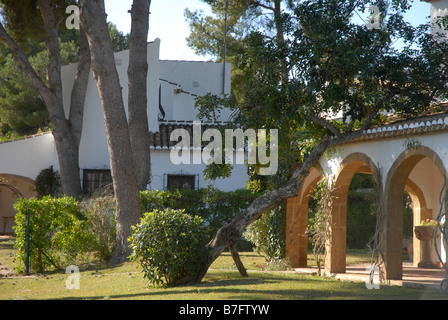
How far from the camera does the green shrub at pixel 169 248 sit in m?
9.69

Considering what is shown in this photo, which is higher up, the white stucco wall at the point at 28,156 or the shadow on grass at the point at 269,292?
Result: the white stucco wall at the point at 28,156

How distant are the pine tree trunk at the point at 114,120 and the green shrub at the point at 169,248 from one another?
426 cm

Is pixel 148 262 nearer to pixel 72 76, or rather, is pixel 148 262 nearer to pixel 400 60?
pixel 400 60

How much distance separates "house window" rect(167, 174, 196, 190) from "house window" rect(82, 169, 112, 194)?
8.12 feet

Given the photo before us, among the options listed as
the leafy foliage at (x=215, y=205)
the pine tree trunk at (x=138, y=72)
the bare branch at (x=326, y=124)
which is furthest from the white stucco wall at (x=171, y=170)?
the bare branch at (x=326, y=124)

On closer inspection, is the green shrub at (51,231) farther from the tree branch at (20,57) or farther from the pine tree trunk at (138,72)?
the tree branch at (20,57)

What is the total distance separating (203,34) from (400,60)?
66.6 feet

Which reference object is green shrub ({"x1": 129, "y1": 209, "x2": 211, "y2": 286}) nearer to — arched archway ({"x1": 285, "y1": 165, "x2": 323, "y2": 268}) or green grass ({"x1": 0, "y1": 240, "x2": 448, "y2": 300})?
green grass ({"x1": 0, "y1": 240, "x2": 448, "y2": 300})

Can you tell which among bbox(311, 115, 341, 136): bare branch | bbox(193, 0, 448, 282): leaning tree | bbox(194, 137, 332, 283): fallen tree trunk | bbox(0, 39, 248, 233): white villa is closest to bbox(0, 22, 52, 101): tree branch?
bbox(0, 39, 248, 233): white villa

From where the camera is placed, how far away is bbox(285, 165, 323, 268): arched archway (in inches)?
569

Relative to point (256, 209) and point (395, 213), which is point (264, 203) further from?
point (395, 213)

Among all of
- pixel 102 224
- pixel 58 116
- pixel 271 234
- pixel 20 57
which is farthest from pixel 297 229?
pixel 20 57

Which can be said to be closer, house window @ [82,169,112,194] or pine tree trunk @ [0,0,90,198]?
pine tree trunk @ [0,0,90,198]
